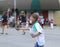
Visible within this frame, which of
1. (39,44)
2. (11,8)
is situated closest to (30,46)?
(39,44)

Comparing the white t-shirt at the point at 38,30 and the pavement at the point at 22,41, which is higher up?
the white t-shirt at the point at 38,30

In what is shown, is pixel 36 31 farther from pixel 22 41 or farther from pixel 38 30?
pixel 22 41

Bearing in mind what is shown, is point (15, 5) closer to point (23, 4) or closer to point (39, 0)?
point (23, 4)

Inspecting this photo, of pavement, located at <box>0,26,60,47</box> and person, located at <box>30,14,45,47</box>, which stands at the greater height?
person, located at <box>30,14,45,47</box>

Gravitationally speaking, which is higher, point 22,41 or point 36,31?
point 36,31

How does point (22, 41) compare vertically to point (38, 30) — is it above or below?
below

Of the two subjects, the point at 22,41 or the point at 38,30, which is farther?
the point at 22,41

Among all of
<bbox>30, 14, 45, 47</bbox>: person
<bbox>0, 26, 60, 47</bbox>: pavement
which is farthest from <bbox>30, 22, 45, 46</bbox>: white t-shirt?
<bbox>0, 26, 60, 47</bbox>: pavement

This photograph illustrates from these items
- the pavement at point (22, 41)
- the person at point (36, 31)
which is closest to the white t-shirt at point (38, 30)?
the person at point (36, 31)

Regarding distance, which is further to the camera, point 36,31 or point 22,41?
point 22,41

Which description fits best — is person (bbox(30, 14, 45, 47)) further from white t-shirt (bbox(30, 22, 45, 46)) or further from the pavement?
the pavement

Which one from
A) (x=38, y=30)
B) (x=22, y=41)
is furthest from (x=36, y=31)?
(x=22, y=41)

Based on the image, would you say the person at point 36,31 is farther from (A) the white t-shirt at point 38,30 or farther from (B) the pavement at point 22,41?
(B) the pavement at point 22,41

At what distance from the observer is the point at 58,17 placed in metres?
38.7
